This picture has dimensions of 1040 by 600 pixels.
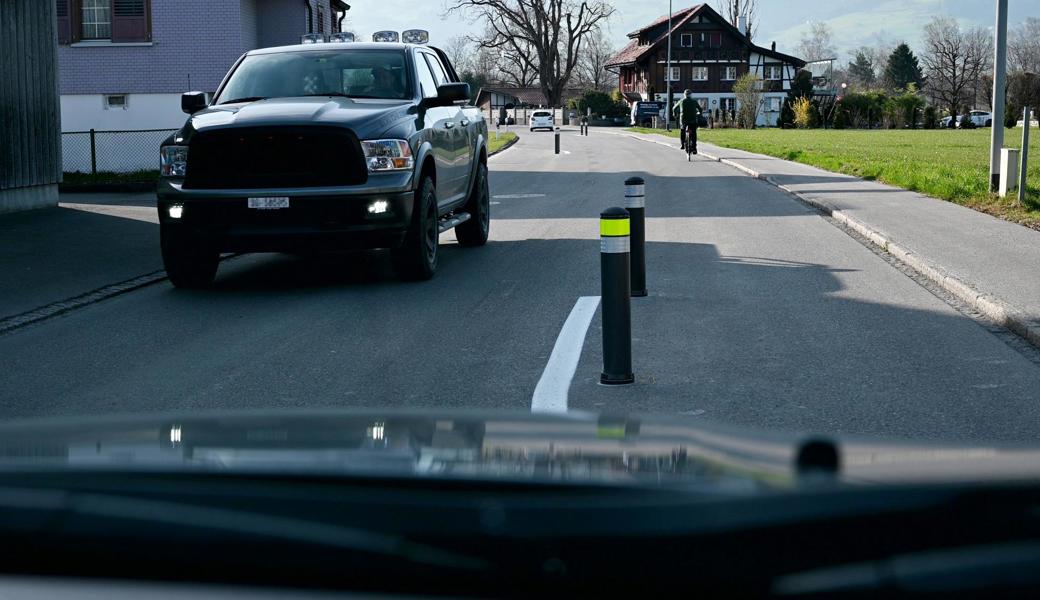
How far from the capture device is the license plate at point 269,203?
1048 centimetres

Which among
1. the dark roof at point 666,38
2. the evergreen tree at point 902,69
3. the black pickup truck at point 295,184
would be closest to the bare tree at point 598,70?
the dark roof at point 666,38

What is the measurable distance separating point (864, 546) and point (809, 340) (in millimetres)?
7092

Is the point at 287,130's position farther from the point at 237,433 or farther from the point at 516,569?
the point at 516,569

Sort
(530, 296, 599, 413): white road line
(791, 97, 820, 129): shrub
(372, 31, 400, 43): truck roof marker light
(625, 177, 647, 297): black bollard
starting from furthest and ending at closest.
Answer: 1. (791, 97, 820, 129): shrub
2. (372, 31, 400, 43): truck roof marker light
3. (625, 177, 647, 297): black bollard
4. (530, 296, 599, 413): white road line

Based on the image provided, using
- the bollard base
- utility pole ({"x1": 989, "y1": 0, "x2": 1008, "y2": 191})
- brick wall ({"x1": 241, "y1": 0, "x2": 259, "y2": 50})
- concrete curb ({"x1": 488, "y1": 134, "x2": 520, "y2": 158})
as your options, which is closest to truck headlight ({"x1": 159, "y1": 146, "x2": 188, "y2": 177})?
the bollard base

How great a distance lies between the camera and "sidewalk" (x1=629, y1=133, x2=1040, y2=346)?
965 centimetres

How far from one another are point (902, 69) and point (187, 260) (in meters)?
157

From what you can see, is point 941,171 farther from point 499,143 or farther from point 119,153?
point 499,143

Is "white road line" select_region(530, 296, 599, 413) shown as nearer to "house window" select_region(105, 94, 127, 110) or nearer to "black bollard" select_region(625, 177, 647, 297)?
"black bollard" select_region(625, 177, 647, 297)

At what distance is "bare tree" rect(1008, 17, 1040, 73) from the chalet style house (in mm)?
45339

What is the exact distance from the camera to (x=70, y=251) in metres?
13.7

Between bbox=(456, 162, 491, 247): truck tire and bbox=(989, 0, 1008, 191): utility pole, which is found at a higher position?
bbox=(989, 0, 1008, 191): utility pole

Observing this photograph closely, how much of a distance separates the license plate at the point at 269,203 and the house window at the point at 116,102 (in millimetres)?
25204

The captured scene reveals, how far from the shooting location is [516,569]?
142 cm
